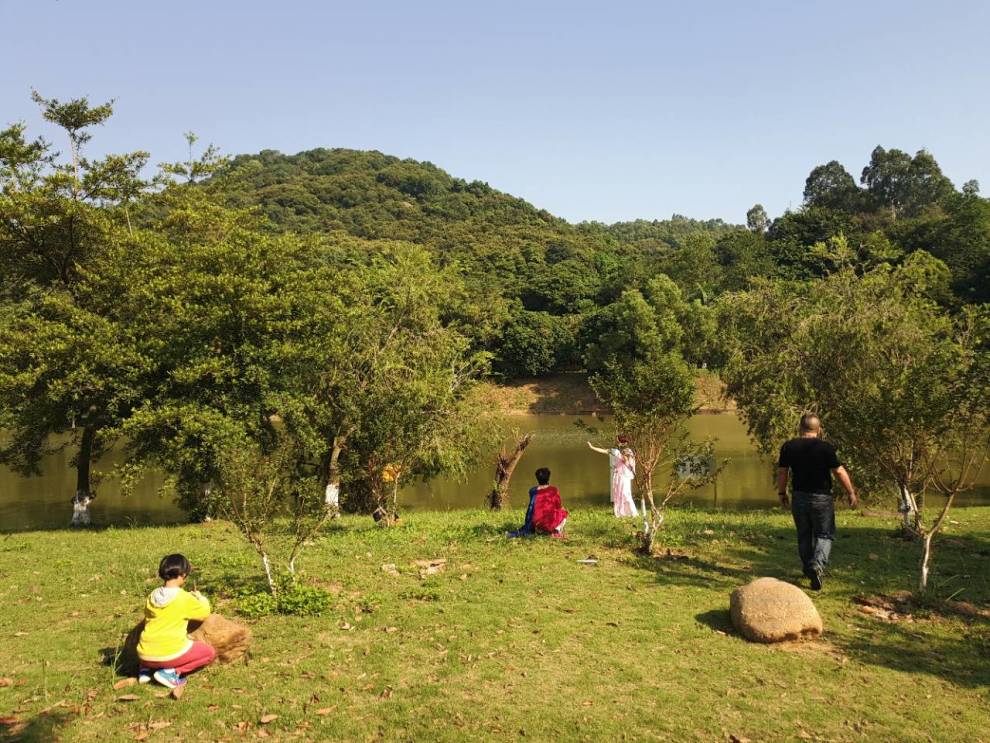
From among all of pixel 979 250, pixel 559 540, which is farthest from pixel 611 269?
pixel 559 540

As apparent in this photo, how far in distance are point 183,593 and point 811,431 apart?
7.03 meters

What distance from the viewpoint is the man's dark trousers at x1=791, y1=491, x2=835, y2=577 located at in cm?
810

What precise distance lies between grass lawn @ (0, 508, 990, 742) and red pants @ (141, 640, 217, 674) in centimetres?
12

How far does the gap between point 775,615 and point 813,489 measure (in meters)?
1.86

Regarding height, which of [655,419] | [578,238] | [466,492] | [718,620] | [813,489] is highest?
[578,238]

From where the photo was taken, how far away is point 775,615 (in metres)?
6.98

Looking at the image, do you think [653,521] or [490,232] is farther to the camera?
[490,232]

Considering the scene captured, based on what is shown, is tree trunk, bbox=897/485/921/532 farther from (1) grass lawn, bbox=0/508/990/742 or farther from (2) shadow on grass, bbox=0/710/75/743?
(2) shadow on grass, bbox=0/710/75/743

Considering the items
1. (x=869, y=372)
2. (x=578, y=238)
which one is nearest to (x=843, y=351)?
(x=869, y=372)

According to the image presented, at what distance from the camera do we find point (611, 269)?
84.1 metres

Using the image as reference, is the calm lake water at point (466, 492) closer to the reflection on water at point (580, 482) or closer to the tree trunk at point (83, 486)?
the reflection on water at point (580, 482)

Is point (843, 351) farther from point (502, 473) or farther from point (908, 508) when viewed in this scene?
point (502, 473)

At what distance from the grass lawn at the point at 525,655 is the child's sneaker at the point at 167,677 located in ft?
0.35

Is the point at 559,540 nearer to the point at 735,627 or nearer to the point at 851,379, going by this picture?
the point at 735,627
